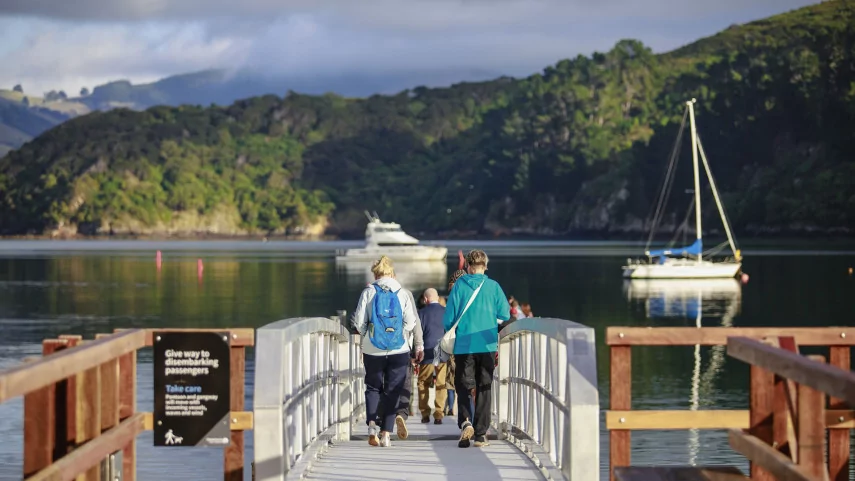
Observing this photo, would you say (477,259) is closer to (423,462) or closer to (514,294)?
(423,462)

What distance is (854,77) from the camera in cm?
14300

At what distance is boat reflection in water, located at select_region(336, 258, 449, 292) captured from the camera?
271ft

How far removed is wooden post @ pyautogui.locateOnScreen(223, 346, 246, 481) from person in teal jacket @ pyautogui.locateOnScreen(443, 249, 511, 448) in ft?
10.6

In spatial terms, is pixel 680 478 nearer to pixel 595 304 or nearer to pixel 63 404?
pixel 63 404

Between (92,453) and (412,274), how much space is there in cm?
9426

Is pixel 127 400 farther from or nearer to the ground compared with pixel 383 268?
nearer to the ground

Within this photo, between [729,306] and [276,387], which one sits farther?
[729,306]

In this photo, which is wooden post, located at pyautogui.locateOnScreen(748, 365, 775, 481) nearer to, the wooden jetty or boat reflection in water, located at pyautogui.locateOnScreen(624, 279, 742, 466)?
the wooden jetty

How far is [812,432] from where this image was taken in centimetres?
616

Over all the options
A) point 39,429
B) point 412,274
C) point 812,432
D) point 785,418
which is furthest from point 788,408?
point 412,274

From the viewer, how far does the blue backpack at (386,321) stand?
37.6 ft

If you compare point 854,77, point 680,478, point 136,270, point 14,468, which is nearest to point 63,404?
point 680,478

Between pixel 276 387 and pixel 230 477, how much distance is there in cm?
72

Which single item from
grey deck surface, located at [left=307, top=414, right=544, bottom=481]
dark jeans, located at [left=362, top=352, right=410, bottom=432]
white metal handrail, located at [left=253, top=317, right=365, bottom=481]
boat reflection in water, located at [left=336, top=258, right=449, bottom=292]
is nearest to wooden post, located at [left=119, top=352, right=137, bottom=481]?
white metal handrail, located at [left=253, top=317, right=365, bottom=481]
